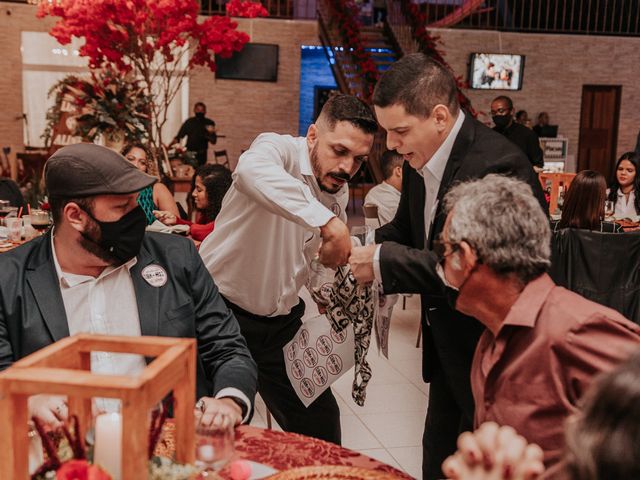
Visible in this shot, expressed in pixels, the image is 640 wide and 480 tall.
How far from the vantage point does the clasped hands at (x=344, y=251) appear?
2248mm

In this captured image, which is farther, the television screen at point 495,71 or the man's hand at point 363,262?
the television screen at point 495,71

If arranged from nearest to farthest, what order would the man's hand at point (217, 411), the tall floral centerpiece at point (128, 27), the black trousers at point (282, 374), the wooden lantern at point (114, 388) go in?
the wooden lantern at point (114, 388), the man's hand at point (217, 411), the black trousers at point (282, 374), the tall floral centerpiece at point (128, 27)

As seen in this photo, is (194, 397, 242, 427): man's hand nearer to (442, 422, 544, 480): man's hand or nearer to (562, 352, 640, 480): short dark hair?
(442, 422, 544, 480): man's hand

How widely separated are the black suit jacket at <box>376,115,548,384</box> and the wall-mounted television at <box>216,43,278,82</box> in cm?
1164

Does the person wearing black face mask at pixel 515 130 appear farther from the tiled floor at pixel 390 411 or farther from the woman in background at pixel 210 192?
the woman in background at pixel 210 192

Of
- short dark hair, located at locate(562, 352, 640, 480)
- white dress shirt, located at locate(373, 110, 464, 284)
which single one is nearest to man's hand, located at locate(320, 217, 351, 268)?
white dress shirt, located at locate(373, 110, 464, 284)

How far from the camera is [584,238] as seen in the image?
4102 mm

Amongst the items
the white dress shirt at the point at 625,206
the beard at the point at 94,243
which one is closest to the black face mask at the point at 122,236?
the beard at the point at 94,243

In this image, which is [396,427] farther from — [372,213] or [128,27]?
[128,27]

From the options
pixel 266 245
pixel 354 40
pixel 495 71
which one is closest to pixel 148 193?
pixel 266 245

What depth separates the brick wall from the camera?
47.4 feet

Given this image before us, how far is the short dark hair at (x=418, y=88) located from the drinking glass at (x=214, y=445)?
1266 mm

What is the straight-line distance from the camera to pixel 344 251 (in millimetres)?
2281

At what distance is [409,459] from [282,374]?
1.06 meters
